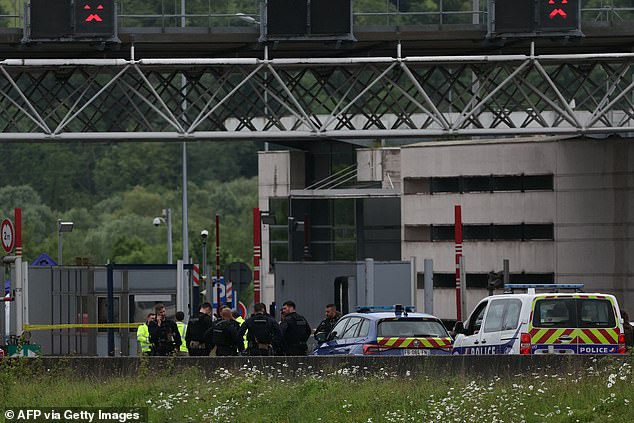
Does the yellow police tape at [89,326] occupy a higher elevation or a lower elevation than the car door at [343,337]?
lower

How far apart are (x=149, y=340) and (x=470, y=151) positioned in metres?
30.5

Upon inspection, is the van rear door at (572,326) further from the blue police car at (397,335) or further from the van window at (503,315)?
the blue police car at (397,335)

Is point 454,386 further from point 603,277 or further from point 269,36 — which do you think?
point 603,277

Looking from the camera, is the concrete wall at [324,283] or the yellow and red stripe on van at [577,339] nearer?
the yellow and red stripe on van at [577,339]

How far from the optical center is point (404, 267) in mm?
39906

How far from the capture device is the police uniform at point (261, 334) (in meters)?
27.9

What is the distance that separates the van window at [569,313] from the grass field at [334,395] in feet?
8.44

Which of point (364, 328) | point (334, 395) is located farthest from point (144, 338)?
point (334, 395)

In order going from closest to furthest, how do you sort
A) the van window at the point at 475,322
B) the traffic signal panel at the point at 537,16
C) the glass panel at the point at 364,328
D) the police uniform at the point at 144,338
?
the glass panel at the point at 364,328 → the van window at the point at 475,322 → the police uniform at the point at 144,338 → the traffic signal panel at the point at 537,16

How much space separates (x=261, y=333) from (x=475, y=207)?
31237 mm

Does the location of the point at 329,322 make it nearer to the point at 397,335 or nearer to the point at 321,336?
the point at 321,336

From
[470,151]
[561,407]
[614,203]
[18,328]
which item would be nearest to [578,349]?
[561,407]

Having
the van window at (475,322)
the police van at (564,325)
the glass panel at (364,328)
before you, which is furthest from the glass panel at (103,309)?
the police van at (564,325)

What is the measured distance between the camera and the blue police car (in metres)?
26.6
